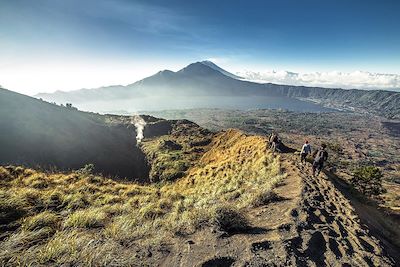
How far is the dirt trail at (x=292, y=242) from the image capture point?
643cm

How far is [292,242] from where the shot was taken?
7504 mm

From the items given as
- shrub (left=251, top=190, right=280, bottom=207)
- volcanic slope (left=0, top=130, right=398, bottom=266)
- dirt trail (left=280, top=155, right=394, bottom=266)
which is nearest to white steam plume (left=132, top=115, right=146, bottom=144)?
volcanic slope (left=0, top=130, right=398, bottom=266)

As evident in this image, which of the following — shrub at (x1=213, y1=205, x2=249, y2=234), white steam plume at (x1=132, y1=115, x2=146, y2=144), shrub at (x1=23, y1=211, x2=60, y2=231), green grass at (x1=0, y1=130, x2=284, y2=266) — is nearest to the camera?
green grass at (x1=0, y1=130, x2=284, y2=266)

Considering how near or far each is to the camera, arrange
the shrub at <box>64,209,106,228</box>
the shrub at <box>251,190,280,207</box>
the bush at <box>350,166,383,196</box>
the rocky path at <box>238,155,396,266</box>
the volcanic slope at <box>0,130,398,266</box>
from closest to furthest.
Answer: the volcanic slope at <box>0,130,398,266</box>
the rocky path at <box>238,155,396,266</box>
the shrub at <box>64,209,106,228</box>
the shrub at <box>251,190,280,207</box>
the bush at <box>350,166,383,196</box>

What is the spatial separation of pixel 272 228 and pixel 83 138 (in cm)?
5473

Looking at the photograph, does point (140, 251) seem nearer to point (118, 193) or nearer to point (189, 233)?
point (189, 233)

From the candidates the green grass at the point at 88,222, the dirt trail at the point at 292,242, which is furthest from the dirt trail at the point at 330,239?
the green grass at the point at 88,222

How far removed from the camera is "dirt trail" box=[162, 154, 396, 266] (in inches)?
253

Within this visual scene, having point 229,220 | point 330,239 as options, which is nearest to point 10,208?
point 229,220

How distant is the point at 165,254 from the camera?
21.0 ft

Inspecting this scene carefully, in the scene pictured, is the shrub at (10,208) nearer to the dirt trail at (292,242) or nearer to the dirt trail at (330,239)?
the dirt trail at (292,242)

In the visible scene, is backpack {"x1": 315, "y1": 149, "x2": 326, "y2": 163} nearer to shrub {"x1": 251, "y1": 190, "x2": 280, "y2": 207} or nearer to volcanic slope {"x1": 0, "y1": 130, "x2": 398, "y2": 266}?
volcanic slope {"x1": 0, "y1": 130, "x2": 398, "y2": 266}

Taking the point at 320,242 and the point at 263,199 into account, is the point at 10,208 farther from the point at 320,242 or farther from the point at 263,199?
the point at 320,242

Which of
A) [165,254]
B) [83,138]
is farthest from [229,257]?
[83,138]
